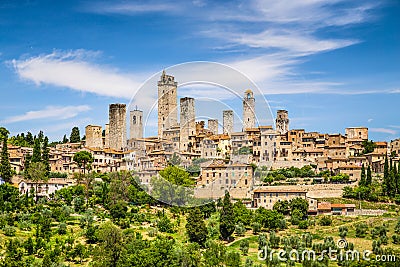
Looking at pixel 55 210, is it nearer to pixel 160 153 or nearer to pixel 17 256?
pixel 17 256

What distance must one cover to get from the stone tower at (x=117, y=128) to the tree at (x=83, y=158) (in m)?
6.24

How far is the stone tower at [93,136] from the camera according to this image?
4572 centimetres

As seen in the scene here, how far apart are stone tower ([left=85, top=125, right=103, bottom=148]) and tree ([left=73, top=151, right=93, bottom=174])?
23.5 ft

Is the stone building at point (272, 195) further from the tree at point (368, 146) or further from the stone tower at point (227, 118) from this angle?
the tree at point (368, 146)

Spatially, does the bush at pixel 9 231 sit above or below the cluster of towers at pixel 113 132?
below

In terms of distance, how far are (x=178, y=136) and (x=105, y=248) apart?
16.5 meters

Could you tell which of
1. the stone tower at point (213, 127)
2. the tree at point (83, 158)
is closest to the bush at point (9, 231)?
the tree at point (83, 158)

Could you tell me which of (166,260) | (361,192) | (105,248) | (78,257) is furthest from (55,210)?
(361,192)

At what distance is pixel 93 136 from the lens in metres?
45.9

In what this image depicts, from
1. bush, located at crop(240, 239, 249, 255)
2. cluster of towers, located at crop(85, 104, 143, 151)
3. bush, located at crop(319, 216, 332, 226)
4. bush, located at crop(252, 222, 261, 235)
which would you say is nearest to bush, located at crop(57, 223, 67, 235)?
bush, located at crop(240, 239, 249, 255)

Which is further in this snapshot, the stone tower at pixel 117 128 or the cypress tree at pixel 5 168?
the stone tower at pixel 117 128

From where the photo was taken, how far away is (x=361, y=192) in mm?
32531

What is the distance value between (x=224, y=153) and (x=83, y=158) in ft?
32.6

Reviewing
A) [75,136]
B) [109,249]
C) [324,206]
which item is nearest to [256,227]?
[324,206]
